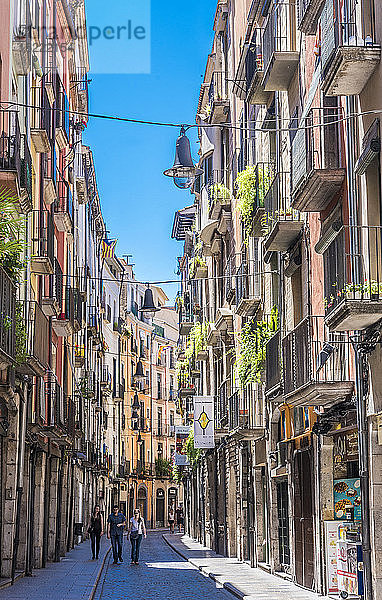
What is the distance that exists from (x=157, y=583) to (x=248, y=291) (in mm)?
8063

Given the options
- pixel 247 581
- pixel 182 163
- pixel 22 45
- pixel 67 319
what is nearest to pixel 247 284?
pixel 67 319

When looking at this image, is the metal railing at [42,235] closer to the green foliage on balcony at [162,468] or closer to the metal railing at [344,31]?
the metal railing at [344,31]

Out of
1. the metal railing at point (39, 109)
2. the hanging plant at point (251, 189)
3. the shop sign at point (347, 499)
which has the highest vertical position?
the metal railing at point (39, 109)

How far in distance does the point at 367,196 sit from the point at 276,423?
1117 centimetres

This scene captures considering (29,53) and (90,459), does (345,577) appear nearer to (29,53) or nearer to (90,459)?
(29,53)

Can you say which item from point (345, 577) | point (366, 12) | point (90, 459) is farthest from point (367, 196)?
point (90, 459)

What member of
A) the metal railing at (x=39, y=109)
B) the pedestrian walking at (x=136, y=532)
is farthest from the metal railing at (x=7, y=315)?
the pedestrian walking at (x=136, y=532)

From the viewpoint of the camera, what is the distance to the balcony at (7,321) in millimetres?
16281

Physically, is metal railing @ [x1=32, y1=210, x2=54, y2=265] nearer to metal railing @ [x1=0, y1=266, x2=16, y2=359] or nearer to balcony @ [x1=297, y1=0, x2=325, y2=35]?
metal railing @ [x1=0, y1=266, x2=16, y2=359]

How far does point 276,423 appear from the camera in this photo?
24078 millimetres

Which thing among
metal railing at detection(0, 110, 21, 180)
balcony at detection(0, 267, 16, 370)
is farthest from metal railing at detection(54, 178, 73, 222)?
balcony at detection(0, 267, 16, 370)

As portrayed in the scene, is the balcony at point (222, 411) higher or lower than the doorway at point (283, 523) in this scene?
higher

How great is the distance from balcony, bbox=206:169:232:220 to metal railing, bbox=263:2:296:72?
43.1ft

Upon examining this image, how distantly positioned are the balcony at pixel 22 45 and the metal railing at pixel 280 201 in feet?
19.4
